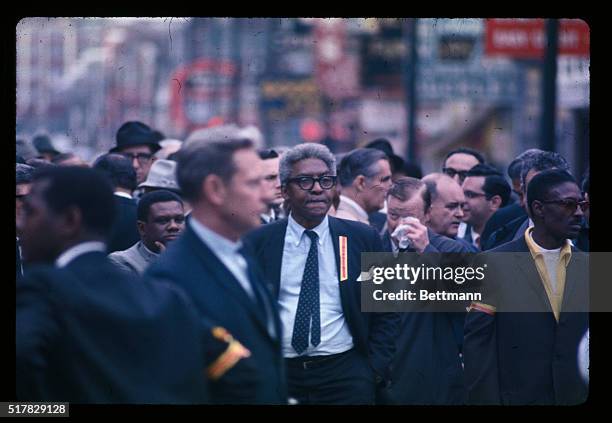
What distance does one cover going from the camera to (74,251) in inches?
120

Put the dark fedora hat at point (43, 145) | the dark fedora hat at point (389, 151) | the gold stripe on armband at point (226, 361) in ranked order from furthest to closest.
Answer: the dark fedora hat at point (43, 145) < the dark fedora hat at point (389, 151) < the gold stripe on armband at point (226, 361)

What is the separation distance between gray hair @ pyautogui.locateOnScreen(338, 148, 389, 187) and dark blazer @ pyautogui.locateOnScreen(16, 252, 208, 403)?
2809mm

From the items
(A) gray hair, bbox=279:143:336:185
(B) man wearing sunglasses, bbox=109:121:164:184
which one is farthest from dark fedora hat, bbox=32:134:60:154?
(A) gray hair, bbox=279:143:336:185

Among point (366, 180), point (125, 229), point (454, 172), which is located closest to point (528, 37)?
point (454, 172)

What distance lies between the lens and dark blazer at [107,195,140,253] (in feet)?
16.6

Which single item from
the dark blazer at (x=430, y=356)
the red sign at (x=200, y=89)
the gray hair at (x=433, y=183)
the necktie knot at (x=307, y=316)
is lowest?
the dark blazer at (x=430, y=356)

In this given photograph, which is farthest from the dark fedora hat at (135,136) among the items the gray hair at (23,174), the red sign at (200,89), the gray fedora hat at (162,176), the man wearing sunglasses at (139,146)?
the gray hair at (23,174)

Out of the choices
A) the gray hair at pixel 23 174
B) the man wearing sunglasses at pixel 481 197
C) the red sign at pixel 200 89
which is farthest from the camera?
the man wearing sunglasses at pixel 481 197

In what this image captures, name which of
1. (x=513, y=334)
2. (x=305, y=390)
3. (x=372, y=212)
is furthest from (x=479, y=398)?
(x=372, y=212)

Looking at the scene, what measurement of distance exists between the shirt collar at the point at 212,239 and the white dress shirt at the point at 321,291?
127cm

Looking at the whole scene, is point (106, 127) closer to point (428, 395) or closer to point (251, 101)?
point (251, 101)

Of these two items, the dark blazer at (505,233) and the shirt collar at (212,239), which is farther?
the dark blazer at (505,233)

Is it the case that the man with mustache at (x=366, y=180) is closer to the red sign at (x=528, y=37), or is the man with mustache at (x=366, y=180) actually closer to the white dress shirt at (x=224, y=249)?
the red sign at (x=528, y=37)

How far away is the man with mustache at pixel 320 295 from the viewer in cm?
457
